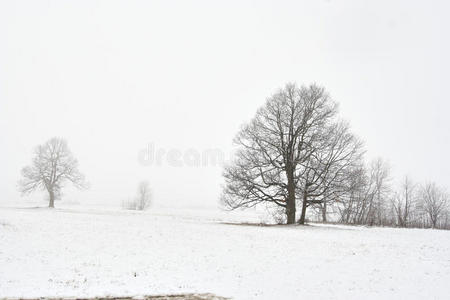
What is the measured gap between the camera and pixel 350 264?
36.6 ft

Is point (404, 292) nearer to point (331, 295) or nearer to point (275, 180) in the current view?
point (331, 295)

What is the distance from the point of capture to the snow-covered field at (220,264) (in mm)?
8852

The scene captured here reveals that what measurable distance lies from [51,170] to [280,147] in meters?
42.4

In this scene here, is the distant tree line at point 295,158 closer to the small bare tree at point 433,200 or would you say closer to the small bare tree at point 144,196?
the small bare tree at point 433,200

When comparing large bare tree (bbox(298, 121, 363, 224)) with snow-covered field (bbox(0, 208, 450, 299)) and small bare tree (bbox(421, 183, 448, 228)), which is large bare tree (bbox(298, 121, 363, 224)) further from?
small bare tree (bbox(421, 183, 448, 228))

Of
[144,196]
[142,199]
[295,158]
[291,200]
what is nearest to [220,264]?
[291,200]

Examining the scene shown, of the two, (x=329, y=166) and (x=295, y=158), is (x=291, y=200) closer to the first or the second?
(x=295, y=158)

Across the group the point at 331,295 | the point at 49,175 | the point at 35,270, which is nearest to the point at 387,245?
the point at 331,295

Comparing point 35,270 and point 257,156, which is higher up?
point 257,156

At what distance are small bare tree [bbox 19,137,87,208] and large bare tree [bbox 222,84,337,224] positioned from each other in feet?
120

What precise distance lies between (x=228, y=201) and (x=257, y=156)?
496cm

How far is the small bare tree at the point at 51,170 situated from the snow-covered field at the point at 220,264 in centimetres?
3457

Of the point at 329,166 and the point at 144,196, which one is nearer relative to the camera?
the point at 329,166

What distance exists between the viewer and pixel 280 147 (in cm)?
2438
